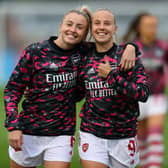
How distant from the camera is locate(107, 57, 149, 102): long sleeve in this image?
4.28m

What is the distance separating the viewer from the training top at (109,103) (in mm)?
4504

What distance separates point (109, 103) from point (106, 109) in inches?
2.3

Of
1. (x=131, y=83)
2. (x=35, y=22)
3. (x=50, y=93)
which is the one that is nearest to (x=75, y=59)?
(x=50, y=93)

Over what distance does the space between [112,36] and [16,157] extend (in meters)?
1.40

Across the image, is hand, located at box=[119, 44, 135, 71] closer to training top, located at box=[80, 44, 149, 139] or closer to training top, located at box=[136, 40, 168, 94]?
training top, located at box=[80, 44, 149, 139]

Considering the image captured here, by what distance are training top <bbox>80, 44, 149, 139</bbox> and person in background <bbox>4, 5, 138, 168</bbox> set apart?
148 millimetres

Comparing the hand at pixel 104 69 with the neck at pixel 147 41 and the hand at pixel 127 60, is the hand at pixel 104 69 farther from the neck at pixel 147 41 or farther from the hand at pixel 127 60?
the neck at pixel 147 41

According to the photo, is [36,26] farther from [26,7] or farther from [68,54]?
[68,54]

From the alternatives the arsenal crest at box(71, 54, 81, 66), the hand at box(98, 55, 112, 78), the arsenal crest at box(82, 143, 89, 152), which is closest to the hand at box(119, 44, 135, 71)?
the hand at box(98, 55, 112, 78)

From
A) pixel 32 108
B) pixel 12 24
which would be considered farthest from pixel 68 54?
pixel 12 24

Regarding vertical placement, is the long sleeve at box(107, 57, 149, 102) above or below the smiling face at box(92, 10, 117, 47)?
below

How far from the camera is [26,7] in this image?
1802cm

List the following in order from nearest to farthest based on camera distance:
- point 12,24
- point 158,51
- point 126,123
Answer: point 126,123 → point 158,51 → point 12,24

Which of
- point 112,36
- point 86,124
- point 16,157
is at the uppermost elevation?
point 112,36
